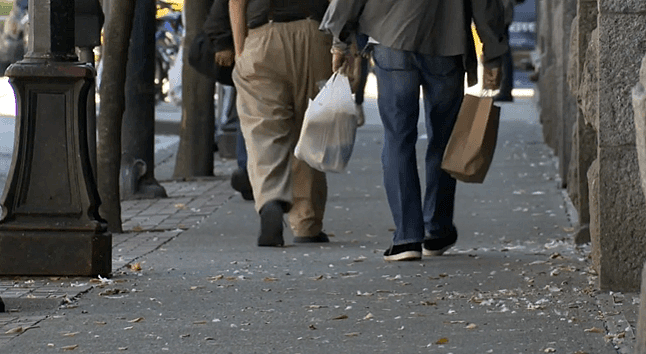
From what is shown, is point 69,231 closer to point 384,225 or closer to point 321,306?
point 321,306

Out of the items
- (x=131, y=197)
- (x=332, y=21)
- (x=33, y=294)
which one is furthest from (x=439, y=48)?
(x=131, y=197)

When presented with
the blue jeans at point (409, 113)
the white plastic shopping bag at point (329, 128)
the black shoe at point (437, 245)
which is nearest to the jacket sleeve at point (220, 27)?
the white plastic shopping bag at point (329, 128)

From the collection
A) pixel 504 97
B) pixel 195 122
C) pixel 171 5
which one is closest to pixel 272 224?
pixel 195 122

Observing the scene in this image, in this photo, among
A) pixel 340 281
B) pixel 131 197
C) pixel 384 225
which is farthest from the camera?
pixel 131 197

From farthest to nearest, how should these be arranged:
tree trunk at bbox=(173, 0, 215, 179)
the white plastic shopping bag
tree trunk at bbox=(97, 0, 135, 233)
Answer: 1. tree trunk at bbox=(173, 0, 215, 179)
2. tree trunk at bbox=(97, 0, 135, 233)
3. the white plastic shopping bag

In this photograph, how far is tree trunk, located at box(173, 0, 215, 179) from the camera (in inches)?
520

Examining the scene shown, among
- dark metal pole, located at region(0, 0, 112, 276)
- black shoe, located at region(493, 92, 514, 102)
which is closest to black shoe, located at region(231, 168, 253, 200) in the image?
dark metal pole, located at region(0, 0, 112, 276)

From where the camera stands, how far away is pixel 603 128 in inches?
249

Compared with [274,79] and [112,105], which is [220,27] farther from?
[112,105]

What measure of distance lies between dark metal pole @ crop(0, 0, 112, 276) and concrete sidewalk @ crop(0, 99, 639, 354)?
0.22m

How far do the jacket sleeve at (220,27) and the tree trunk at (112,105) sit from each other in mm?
610

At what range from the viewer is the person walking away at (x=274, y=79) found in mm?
8523

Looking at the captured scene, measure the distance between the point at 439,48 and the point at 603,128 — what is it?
63.8 inches

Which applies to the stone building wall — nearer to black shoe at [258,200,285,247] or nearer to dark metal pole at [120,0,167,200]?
black shoe at [258,200,285,247]
